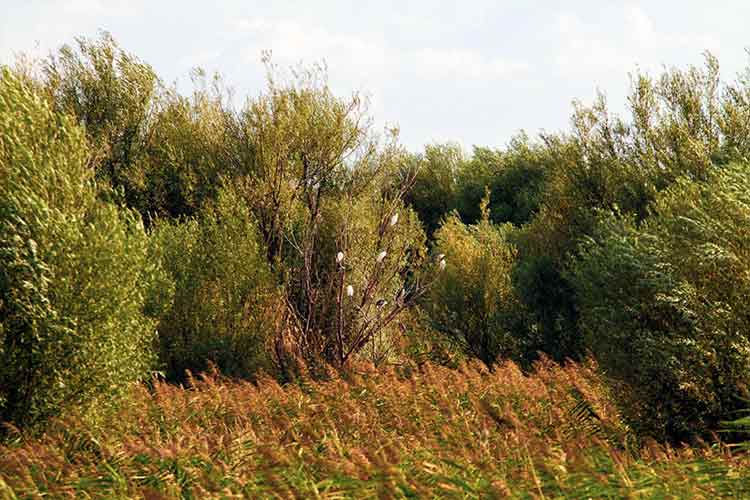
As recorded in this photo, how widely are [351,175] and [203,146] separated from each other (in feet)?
17.2

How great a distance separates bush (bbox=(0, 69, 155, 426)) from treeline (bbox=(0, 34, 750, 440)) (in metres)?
0.02

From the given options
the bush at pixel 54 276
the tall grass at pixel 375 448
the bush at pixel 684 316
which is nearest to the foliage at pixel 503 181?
the tall grass at pixel 375 448

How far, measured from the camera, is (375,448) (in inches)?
383

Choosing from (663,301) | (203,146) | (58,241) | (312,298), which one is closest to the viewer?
(58,241)

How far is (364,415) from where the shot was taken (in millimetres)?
11578

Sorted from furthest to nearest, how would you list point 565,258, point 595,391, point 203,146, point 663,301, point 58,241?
point 203,146
point 565,258
point 595,391
point 663,301
point 58,241

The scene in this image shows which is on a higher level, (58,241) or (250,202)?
(250,202)

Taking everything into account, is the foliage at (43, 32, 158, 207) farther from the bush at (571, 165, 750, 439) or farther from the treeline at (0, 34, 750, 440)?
the bush at (571, 165, 750, 439)

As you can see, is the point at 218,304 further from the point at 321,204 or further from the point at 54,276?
the point at 54,276

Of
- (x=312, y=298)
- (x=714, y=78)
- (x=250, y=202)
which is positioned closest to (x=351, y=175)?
(x=250, y=202)

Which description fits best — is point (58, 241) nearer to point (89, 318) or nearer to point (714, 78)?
point (89, 318)

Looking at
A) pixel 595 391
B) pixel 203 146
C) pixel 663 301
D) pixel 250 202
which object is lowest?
pixel 595 391

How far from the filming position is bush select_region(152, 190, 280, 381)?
17.0 metres

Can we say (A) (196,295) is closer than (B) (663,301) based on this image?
No
